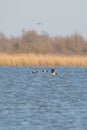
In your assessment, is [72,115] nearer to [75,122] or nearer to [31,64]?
[75,122]

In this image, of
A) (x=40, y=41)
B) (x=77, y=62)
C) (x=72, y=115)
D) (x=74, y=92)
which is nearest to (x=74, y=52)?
(x=40, y=41)

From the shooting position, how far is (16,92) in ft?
64.7

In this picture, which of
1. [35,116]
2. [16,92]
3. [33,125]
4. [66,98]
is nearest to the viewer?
[33,125]

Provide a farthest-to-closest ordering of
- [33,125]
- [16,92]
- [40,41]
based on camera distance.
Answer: [40,41], [16,92], [33,125]

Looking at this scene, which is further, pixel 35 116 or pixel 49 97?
Answer: pixel 49 97

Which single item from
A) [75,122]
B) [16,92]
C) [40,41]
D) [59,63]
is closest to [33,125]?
[75,122]

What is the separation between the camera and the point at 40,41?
5066 cm

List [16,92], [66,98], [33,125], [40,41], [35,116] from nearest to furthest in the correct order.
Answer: [33,125] < [35,116] < [66,98] < [16,92] < [40,41]

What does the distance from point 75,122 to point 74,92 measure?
23.9 ft

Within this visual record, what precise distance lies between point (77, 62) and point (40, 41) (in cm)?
1603

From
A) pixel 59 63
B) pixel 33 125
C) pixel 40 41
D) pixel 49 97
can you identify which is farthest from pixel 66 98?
pixel 40 41

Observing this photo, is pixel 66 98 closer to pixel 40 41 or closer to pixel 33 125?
pixel 33 125

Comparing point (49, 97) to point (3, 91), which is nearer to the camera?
point (49, 97)

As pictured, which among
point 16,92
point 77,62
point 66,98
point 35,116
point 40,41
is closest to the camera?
point 35,116
